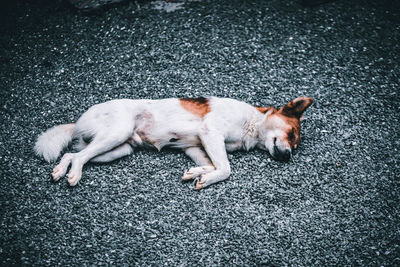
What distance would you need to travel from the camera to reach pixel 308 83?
5070 millimetres

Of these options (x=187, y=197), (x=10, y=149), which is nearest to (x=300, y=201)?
(x=187, y=197)

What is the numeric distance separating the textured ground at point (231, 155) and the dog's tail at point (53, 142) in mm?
145

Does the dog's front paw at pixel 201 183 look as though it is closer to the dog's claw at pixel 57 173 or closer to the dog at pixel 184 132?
the dog at pixel 184 132

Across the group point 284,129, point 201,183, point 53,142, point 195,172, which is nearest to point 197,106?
point 195,172

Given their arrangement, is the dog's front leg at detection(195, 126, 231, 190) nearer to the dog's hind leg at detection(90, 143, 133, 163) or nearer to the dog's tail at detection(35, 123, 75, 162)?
the dog's hind leg at detection(90, 143, 133, 163)

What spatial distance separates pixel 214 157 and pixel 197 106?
67cm

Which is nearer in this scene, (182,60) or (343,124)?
(343,124)

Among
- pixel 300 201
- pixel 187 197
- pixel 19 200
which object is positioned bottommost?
pixel 300 201

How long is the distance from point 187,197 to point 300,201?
1240 mm

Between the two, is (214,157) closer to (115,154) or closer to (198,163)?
(198,163)

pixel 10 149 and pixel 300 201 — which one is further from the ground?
pixel 10 149

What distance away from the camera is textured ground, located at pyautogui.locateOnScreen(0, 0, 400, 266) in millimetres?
3322

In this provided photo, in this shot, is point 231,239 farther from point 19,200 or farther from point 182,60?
point 182,60

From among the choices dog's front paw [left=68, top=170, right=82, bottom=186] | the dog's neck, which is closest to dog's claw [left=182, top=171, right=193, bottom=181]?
the dog's neck
